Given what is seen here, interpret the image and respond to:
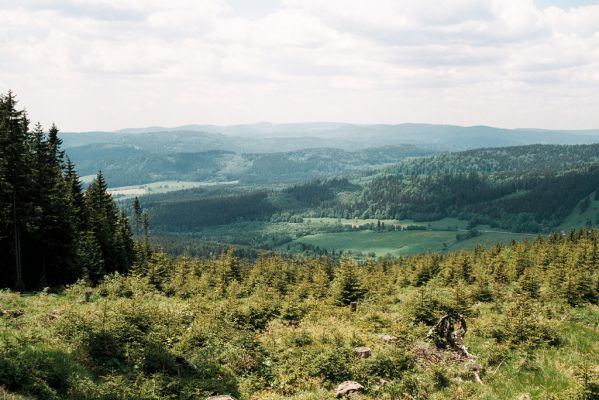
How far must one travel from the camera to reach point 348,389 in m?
16.9

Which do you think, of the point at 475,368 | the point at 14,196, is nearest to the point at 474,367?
the point at 475,368

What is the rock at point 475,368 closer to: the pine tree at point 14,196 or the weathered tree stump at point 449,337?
the weathered tree stump at point 449,337

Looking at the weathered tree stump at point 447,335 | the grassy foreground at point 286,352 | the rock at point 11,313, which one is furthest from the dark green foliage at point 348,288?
the rock at point 11,313

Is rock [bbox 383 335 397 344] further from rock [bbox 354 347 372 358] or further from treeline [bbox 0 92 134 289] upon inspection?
treeline [bbox 0 92 134 289]

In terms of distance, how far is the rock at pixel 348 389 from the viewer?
16.7m

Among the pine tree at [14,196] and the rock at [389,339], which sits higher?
the pine tree at [14,196]

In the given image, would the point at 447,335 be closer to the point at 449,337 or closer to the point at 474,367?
the point at 449,337

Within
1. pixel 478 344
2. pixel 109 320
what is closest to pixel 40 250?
pixel 109 320

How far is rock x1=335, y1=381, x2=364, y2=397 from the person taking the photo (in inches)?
656

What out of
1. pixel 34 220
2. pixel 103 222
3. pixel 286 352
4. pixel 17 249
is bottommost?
pixel 286 352

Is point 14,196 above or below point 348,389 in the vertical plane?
above

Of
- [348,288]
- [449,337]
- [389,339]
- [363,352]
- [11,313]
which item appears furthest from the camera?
[348,288]

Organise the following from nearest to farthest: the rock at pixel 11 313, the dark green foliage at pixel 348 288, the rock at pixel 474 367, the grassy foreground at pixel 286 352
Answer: the grassy foreground at pixel 286 352, the rock at pixel 474 367, the rock at pixel 11 313, the dark green foliage at pixel 348 288

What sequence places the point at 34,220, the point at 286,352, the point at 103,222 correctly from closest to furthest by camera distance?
the point at 286,352 < the point at 34,220 < the point at 103,222
